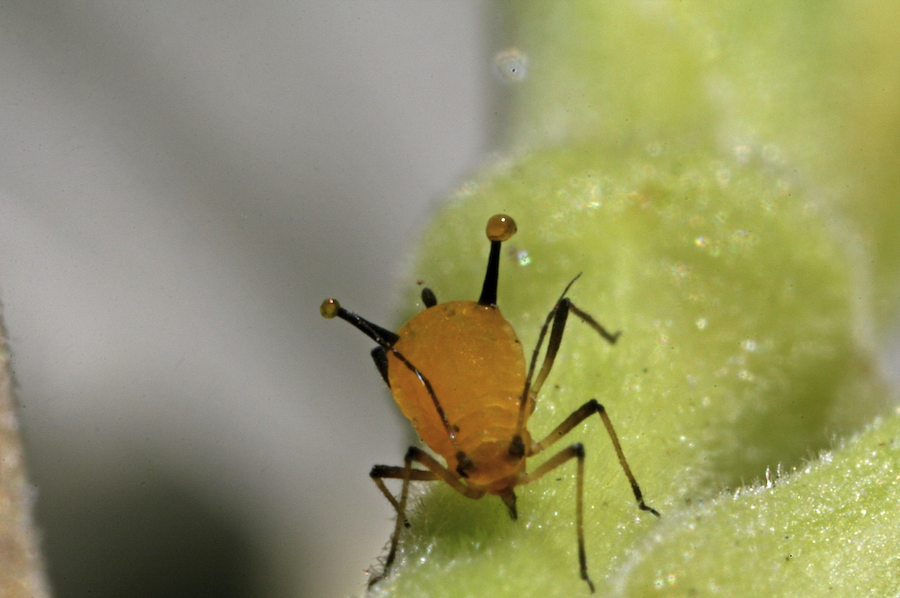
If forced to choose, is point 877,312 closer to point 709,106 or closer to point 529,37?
point 709,106

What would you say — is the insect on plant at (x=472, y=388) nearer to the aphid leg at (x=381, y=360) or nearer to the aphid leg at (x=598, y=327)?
the aphid leg at (x=598, y=327)

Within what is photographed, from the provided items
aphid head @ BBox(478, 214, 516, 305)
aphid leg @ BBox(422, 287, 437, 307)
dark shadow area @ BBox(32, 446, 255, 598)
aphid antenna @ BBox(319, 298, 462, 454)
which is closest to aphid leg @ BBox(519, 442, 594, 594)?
aphid antenna @ BBox(319, 298, 462, 454)

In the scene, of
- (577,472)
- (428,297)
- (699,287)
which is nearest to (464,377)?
(428,297)

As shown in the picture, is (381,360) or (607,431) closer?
(607,431)


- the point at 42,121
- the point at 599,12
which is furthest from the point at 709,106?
the point at 42,121

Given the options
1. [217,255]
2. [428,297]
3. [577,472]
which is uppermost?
[217,255]

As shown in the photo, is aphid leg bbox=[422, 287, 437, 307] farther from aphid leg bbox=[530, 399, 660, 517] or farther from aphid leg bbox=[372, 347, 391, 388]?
aphid leg bbox=[530, 399, 660, 517]

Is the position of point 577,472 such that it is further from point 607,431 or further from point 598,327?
point 598,327
